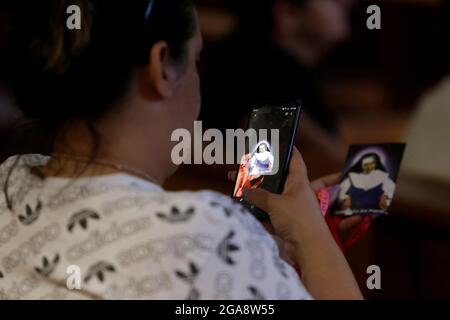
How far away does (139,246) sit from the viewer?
843 millimetres

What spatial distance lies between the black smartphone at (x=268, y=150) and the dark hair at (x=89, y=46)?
0.20 metres

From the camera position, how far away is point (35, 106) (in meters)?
0.95

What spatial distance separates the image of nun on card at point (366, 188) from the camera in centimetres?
124

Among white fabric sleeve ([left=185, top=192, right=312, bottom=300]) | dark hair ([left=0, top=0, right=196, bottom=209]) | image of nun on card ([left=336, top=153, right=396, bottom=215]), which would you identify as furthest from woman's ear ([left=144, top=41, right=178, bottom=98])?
image of nun on card ([left=336, top=153, right=396, bottom=215])

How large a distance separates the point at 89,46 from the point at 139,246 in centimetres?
22

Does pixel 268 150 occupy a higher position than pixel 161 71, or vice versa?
pixel 161 71

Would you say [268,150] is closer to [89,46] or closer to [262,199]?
[262,199]

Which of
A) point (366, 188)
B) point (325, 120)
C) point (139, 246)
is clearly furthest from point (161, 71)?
point (325, 120)

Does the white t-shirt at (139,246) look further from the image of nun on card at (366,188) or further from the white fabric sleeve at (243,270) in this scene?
the image of nun on card at (366,188)

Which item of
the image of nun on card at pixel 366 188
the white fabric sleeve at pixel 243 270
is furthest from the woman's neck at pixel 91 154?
the image of nun on card at pixel 366 188

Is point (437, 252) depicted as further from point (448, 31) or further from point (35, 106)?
point (448, 31)

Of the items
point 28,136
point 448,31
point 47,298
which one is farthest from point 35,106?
point 448,31

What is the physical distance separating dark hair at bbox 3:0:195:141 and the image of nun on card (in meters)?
0.44
